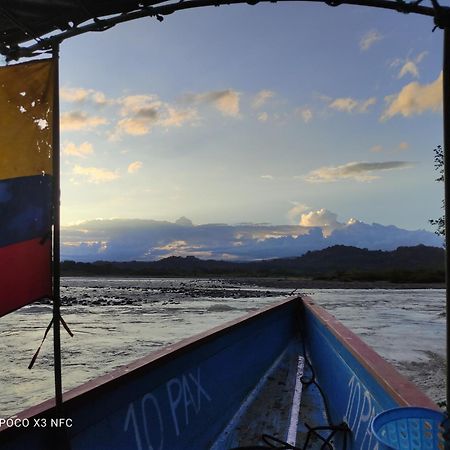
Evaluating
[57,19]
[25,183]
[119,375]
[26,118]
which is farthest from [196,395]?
[57,19]

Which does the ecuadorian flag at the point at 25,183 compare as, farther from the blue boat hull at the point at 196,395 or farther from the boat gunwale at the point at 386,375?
the boat gunwale at the point at 386,375

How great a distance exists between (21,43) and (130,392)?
8.21 feet

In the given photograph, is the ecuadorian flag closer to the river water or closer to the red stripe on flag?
the red stripe on flag

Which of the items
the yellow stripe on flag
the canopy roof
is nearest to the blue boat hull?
the yellow stripe on flag

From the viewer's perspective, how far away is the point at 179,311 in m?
22.3

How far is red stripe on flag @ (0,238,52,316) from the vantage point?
2.08 m

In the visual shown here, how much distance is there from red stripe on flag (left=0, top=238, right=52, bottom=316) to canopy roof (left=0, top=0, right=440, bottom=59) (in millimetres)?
1182

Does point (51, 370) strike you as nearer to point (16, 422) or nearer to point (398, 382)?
point (16, 422)

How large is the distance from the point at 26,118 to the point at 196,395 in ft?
9.58

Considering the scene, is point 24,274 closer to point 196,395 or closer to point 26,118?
point 26,118

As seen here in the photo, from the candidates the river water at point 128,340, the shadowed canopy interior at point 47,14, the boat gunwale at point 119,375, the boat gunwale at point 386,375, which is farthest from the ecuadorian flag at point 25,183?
the river water at point 128,340

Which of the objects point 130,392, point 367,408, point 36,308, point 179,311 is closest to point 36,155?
point 130,392

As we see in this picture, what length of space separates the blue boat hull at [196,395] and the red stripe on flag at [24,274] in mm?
678

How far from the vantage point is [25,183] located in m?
2.20
